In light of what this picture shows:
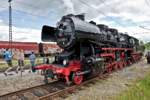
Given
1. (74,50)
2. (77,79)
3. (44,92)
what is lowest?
(44,92)

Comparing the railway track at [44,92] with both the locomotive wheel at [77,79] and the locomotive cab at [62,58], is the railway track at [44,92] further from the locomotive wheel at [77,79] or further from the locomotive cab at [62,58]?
the locomotive cab at [62,58]

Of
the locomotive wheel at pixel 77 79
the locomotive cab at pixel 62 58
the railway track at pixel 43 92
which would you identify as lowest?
the railway track at pixel 43 92

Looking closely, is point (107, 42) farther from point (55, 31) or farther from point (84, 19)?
point (55, 31)

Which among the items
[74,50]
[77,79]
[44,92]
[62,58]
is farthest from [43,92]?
[74,50]

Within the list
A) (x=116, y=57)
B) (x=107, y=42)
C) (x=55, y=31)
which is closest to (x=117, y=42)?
(x=116, y=57)

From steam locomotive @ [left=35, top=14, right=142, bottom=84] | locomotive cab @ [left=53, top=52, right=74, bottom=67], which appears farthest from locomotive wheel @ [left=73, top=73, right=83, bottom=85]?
locomotive cab @ [left=53, top=52, right=74, bottom=67]

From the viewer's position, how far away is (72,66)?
11.6 meters

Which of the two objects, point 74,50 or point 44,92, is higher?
point 74,50

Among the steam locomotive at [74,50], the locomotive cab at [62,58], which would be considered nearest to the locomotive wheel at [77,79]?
the steam locomotive at [74,50]

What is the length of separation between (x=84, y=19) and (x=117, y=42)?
677cm

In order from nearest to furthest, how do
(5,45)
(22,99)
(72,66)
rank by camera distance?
(22,99) < (72,66) < (5,45)

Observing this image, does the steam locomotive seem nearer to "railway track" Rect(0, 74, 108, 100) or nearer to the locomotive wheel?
the locomotive wheel

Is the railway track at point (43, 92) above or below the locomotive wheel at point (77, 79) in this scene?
below

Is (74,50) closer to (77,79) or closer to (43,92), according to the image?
(77,79)
